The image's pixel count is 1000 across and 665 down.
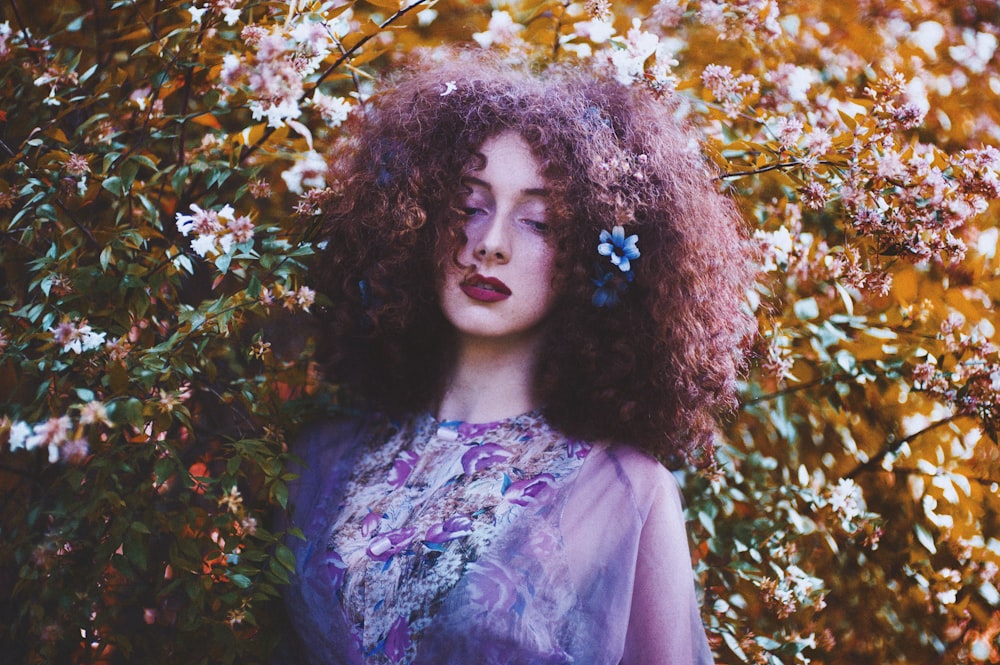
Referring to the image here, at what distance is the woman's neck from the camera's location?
138 centimetres

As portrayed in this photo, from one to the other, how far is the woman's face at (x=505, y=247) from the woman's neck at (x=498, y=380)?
0.22ft

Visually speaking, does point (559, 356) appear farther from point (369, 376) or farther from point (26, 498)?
point (26, 498)

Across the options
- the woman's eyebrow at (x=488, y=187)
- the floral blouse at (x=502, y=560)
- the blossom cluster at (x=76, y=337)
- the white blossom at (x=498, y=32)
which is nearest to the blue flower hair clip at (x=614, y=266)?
the woman's eyebrow at (x=488, y=187)

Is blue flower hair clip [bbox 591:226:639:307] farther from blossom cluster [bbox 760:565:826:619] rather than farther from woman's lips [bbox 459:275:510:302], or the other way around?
blossom cluster [bbox 760:565:826:619]

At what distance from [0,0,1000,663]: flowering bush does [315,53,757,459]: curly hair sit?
65 mm

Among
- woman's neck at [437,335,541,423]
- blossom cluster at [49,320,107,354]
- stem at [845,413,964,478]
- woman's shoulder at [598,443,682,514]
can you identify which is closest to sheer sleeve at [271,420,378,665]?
woman's neck at [437,335,541,423]

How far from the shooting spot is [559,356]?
1.36 m

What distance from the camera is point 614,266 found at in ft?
4.34

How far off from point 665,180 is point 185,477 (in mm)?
856

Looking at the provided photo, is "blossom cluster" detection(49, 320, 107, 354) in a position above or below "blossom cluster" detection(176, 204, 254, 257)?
below

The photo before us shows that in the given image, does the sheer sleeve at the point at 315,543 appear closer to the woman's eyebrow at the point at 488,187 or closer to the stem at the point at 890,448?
the woman's eyebrow at the point at 488,187

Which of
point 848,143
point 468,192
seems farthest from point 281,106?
point 848,143

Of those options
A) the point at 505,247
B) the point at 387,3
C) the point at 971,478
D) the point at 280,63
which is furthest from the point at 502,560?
the point at 971,478

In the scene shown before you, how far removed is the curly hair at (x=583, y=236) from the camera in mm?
1318
